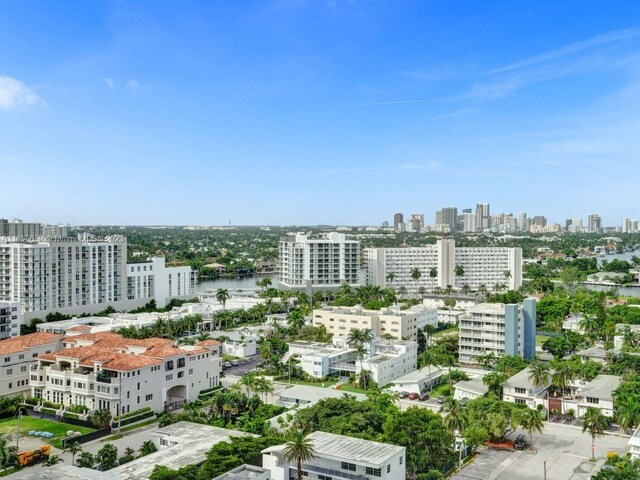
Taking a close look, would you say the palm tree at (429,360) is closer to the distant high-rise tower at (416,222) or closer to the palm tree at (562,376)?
the palm tree at (562,376)

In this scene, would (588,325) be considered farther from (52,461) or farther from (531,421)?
(52,461)

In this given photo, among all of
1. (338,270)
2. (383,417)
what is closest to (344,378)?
(383,417)

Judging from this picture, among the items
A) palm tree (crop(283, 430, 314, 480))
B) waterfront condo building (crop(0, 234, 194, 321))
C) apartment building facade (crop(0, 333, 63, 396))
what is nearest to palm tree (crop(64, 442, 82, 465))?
palm tree (crop(283, 430, 314, 480))

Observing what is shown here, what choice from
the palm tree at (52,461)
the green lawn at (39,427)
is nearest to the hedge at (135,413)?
the green lawn at (39,427)

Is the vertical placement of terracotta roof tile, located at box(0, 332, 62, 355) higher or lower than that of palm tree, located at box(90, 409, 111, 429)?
higher

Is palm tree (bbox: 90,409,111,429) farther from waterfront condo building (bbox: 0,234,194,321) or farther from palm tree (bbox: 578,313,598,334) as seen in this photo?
palm tree (bbox: 578,313,598,334)

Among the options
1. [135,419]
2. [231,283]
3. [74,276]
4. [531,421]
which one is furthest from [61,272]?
[531,421]
